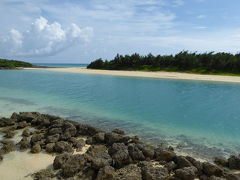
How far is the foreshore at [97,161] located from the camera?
7.82 metres

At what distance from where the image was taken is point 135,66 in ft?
275

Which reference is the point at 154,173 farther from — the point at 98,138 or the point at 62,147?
the point at 62,147

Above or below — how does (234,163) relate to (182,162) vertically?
below

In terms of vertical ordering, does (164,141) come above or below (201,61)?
below

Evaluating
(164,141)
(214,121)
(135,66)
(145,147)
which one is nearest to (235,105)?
(214,121)

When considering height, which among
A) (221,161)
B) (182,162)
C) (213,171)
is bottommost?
(221,161)

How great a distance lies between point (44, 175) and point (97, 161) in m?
2.02

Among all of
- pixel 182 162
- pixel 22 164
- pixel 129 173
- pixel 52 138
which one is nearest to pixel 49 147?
pixel 52 138

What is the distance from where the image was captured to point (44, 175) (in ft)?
26.0

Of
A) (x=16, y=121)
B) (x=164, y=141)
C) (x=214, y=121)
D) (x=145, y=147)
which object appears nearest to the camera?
(x=145, y=147)

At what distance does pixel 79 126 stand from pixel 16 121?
17.1 feet

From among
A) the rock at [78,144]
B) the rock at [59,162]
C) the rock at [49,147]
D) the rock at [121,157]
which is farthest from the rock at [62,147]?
the rock at [121,157]

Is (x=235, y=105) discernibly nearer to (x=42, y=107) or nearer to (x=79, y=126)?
(x=79, y=126)

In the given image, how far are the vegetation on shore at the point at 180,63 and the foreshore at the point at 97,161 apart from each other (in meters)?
62.3
